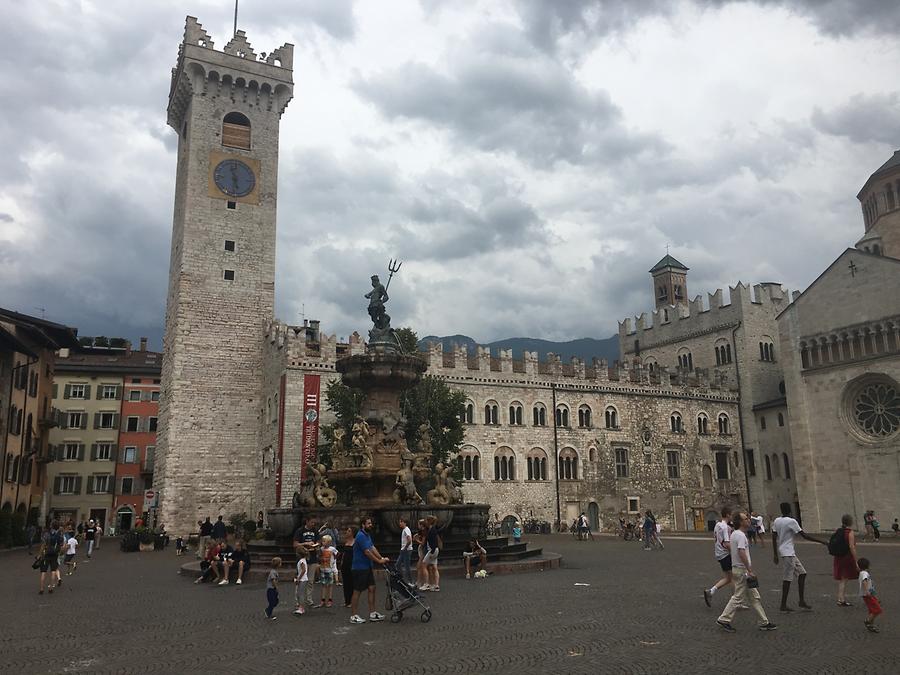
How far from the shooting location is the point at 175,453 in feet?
143

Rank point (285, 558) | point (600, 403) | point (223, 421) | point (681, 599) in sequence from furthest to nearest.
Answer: point (600, 403), point (223, 421), point (285, 558), point (681, 599)

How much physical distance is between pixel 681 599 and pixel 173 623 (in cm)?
910

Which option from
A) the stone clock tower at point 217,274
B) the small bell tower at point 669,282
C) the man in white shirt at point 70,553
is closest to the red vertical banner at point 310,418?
the stone clock tower at point 217,274

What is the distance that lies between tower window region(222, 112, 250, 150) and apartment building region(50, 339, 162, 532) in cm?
2092

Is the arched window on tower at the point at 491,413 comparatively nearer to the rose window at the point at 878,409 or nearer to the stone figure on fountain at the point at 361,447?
the rose window at the point at 878,409

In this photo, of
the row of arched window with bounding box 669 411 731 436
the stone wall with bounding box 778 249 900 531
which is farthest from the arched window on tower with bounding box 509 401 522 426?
the stone wall with bounding box 778 249 900 531

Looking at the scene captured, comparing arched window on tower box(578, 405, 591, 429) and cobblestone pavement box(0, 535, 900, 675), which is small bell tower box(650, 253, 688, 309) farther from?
cobblestone pavement box(0, 535, 900, 675)

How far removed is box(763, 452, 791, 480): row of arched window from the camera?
2125 inches

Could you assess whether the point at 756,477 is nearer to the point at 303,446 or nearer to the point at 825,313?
the point at 825,313

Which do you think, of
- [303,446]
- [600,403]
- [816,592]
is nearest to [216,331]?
[303,446]

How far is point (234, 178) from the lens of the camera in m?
48.8

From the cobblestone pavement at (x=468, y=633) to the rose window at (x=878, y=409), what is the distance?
1174 inches

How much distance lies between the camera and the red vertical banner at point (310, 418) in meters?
41.2

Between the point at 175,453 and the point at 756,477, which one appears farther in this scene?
the point at 756,477
